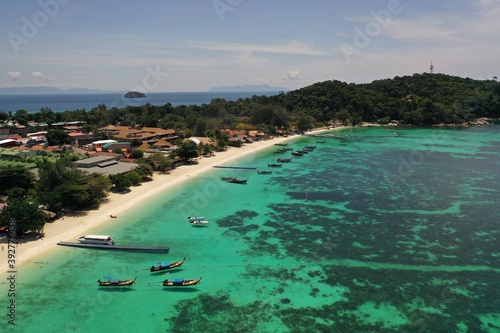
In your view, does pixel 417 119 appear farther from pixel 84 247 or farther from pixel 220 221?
pixel 84 247

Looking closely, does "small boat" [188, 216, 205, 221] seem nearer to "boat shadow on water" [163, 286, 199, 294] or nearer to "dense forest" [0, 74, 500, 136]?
"boat shadow on water" [163, 286, 199, 294]

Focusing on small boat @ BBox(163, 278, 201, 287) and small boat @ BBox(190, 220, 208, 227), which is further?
small boat @ BBox(190, 220, 208, 227)

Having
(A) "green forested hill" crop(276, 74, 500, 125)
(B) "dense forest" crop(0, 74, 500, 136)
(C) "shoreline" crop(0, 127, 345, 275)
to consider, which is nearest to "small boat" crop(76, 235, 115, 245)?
(C) "shoreline" crop(0, 127, 345, 275)

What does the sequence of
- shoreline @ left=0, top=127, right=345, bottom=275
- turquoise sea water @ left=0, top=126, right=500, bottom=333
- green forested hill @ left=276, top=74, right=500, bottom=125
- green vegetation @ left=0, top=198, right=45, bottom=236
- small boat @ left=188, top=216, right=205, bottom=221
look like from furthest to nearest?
green forested hill @ left=276, top=74, right=500, bottom=125
small boat @ left=188, top=216, right=205, bottom=221
green vegetation @ left=0, top=198, right=45, bottom=236
shoreline @ left=0, top=127, right=345, bottom=275
turquoise sea water @ left=0, top=126, right=500, bottom=333

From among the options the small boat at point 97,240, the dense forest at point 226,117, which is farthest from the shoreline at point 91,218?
the small boat at point 97,240

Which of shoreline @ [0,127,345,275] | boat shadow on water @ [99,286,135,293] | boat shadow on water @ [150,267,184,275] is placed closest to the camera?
Answer: boat shadow on water @ [99,286,135,293]

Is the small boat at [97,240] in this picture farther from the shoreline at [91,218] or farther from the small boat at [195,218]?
the small boat at [195,218]

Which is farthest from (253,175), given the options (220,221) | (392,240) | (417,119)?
(417,119)
